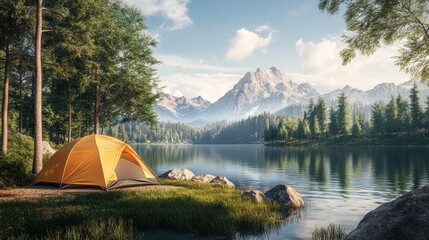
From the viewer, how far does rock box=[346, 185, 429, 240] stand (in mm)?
7051

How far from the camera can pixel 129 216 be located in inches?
496

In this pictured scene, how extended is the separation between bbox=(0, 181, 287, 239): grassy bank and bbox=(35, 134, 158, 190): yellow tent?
325 cm

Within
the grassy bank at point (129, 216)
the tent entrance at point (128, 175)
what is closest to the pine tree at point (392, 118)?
the tent entrance at point (128, 175)

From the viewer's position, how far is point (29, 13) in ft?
73.4

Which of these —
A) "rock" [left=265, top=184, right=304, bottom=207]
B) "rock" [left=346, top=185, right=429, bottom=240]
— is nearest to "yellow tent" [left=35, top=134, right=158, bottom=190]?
"rock" [left=265, top=184, right=304, bottom=207]

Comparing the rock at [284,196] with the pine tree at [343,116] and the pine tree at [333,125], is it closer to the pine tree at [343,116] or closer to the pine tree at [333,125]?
the pine tree at [343,116]

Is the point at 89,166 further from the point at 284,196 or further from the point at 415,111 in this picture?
the point at 415,111

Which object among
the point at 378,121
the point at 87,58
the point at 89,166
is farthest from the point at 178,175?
the point at 378,121

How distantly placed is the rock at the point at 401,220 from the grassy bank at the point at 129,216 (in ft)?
17.4

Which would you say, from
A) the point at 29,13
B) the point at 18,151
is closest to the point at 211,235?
the point at 29,13

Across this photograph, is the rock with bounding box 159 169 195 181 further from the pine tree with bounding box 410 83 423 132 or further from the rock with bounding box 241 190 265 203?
the pine tree with bounding box 410 83 423 132

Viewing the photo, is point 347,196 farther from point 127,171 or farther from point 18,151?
point 18,151

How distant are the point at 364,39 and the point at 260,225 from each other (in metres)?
9.74

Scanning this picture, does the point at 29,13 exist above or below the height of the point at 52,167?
above
